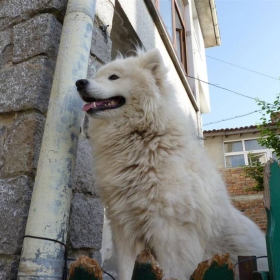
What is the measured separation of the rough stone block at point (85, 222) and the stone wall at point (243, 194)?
9.44 metres

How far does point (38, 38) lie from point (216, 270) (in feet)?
7.05

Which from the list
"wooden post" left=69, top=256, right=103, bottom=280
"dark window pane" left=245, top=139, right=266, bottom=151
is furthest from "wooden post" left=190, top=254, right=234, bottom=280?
"dark window pane" left=245, top=139, right=266, bottom=151

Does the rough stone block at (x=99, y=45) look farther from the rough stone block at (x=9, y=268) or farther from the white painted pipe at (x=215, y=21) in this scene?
the white painted pipe at (x=215, y=21)

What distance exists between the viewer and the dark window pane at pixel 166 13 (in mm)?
6579

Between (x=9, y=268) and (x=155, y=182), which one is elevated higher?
(x=155, y=182)

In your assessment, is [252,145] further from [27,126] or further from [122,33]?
[27,126]

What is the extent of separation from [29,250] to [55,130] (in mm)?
737

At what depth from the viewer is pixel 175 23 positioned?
7797mm

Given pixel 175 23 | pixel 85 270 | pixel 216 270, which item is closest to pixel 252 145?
pixel 175 23

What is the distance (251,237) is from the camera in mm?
1951

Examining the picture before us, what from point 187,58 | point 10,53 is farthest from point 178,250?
point 187,58

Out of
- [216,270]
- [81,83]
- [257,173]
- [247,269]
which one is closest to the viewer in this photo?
[216,270]

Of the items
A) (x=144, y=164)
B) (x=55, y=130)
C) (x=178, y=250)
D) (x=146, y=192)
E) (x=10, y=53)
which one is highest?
(x=10, y=53)

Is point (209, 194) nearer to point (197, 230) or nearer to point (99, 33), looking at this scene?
point (197, 230)
